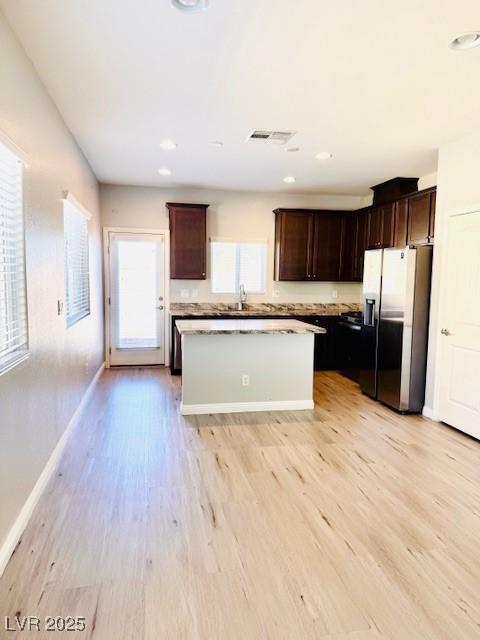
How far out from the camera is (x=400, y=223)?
16.3 feet

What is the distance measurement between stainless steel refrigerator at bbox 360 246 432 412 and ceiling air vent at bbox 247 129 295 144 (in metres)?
1.61

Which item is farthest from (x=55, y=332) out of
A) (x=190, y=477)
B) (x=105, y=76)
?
(x=105, y=76)

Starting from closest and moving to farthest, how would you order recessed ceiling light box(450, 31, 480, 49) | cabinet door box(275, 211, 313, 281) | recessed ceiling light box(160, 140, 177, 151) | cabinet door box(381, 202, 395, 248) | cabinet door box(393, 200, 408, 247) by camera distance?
1. recessed ceiling light box(450, 31, 480, 49)
2. recessed ceiling light box(160, 140, 177, 151)
3. cabinet door box(393, 200, 408, 247)
4. cabinet door box(381, 202, 395, 248)
5. cabinet door box(275, 211, 313, 281)

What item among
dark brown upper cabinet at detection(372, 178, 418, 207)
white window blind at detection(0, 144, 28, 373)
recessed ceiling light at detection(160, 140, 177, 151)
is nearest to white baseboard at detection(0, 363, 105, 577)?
white window blind at detection(0, 144, 28, 373)

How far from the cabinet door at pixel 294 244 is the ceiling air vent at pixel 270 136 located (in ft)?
7.50

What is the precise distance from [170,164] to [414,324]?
10.8 ft

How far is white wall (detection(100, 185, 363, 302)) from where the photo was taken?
5.96 metres

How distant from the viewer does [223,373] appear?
4164 mm

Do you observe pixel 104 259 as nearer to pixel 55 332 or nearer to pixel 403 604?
pixel 55 332

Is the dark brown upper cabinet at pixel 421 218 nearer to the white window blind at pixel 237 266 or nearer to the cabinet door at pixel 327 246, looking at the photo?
the cabinet door at pixel 327 246

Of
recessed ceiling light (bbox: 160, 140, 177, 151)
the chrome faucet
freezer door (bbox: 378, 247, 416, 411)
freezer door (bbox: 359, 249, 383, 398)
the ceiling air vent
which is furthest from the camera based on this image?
the chrome faucet

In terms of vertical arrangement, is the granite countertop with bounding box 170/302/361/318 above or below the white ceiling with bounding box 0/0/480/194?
below

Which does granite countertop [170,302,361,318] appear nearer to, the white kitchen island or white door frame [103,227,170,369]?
white door frame [103,227,170,369]

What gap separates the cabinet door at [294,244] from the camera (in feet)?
20.4
